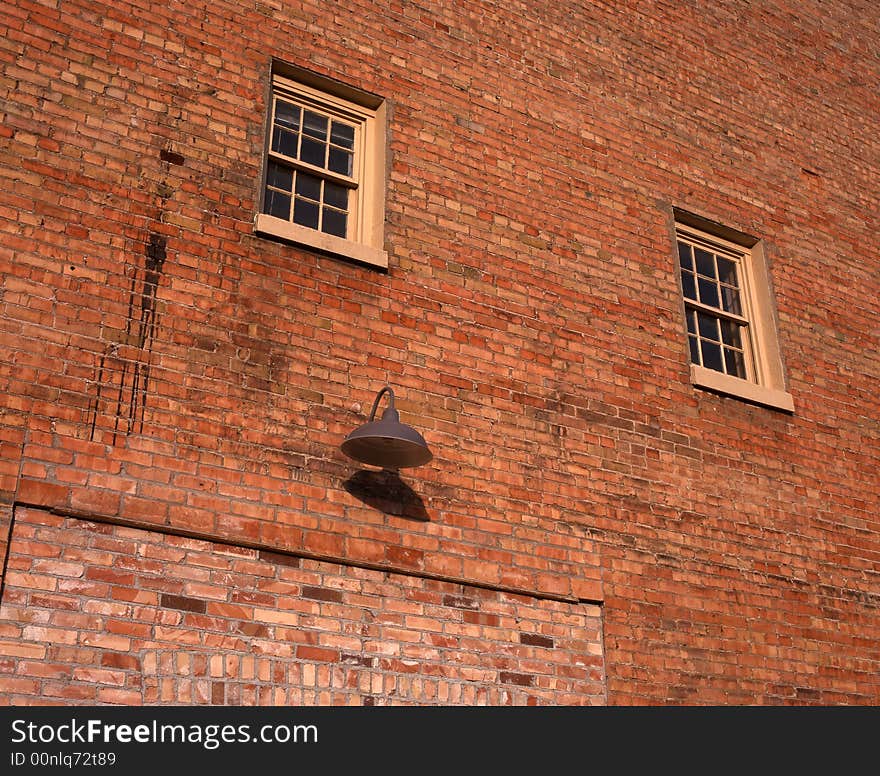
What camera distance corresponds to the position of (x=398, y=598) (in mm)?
6750

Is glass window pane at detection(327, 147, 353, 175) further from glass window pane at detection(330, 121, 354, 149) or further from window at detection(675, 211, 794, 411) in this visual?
window at detection(675, 211, 794, 411)

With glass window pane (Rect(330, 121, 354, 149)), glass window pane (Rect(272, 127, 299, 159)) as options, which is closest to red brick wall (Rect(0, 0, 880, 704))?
glass window pane (Rect(272, 127, 299, 159))

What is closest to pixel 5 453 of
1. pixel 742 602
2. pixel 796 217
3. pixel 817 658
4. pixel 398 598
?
pixel 398 598

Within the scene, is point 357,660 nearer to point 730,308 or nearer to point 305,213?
point 305,213

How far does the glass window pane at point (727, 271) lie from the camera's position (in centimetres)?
994

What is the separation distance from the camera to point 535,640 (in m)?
7.11

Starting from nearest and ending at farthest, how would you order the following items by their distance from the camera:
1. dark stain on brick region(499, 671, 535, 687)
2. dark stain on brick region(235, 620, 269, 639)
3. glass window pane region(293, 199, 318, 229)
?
dark stain on brick region(235, 620, 269, 639), dark stain on brick region(499, 671, 535, 687), glass window pane region(293, 199, 318, 229)

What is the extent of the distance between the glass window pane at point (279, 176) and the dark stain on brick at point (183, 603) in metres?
3.18

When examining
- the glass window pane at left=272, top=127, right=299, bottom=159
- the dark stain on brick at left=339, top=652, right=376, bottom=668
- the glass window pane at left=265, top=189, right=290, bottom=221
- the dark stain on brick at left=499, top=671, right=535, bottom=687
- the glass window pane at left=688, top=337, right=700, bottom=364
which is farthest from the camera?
the glass window pane at left=688, top=337, right=700, bottom=364

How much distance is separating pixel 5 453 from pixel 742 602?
17.7ft

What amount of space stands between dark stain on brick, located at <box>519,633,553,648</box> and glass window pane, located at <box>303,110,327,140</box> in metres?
4.03

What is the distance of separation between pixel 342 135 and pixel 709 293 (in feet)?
12.1

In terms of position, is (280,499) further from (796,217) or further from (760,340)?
(796,217)

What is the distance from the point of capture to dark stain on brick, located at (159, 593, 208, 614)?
601 centimetres
